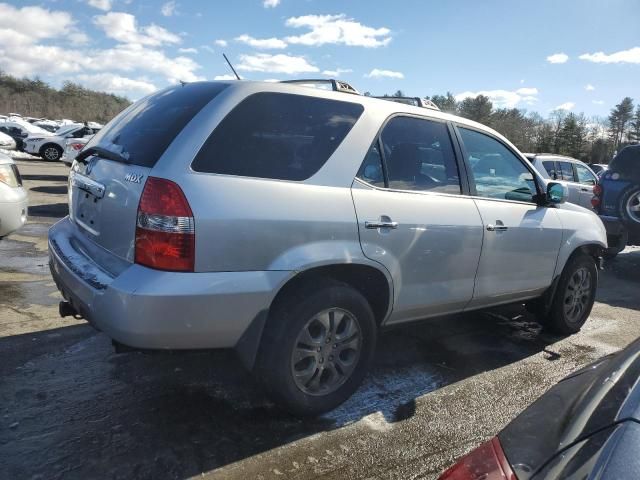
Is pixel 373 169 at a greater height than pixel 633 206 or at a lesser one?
greater

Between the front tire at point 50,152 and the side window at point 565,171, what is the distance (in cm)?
1866

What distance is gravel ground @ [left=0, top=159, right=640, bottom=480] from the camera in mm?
2631

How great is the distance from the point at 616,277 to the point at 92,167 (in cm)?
760

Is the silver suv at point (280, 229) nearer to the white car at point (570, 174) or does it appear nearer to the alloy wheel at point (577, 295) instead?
the alloy wheel at point (577, 295)

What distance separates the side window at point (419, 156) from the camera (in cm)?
329

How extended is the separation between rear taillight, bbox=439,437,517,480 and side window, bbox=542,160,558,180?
1078 cm

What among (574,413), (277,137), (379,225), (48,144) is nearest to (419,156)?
(379,225)

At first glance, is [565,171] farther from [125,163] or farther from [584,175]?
[125,163]

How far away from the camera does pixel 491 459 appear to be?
4.55 feet

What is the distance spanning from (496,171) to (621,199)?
5.10 meters

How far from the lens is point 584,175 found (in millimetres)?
11938

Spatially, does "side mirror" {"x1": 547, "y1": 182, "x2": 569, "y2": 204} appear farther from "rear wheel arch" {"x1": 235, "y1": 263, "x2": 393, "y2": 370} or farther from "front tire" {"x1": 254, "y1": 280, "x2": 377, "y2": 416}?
"front tire" {"x1": 254, "y1": 280, "x2": 377, "y2": 416}

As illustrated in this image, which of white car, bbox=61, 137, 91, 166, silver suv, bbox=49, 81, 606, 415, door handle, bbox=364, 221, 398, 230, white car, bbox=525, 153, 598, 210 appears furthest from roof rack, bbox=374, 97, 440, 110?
white car, bbox=61, 137, 91, 166

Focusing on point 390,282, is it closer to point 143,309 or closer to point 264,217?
point 264,217
